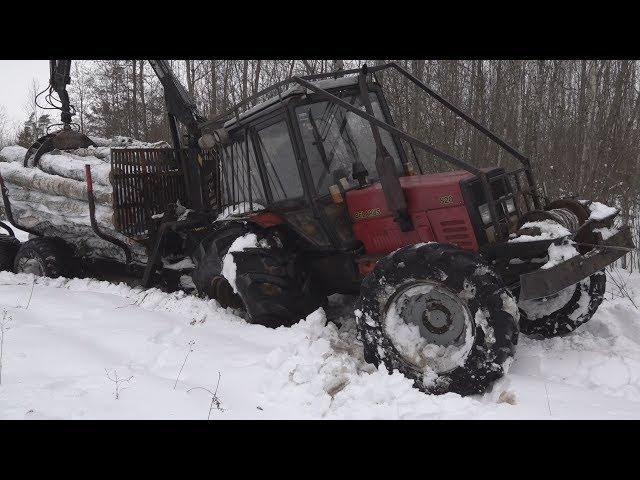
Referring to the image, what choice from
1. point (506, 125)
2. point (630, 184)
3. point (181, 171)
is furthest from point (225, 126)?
point (506, 125)

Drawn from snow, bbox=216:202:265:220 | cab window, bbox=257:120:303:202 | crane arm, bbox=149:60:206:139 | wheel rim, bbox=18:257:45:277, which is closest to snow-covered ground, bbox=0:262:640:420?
snow, bbox=216:202:265:220

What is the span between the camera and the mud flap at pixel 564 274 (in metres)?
3.44

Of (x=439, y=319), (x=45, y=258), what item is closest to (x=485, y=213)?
(x=439, y=319)

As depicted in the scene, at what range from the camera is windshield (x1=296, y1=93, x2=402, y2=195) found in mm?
4832

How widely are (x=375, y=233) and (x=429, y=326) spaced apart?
1168 mm

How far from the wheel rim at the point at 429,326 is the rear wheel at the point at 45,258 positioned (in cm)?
551

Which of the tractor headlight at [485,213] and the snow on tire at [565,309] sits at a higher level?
the tractor headlight at [485,213]

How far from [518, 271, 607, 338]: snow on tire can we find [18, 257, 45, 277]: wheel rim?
21.1 feet

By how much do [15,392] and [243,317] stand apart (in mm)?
2523

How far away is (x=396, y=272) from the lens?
3.77m

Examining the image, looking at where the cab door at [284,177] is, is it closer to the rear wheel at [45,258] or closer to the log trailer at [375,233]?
the log trailer at [375,233]

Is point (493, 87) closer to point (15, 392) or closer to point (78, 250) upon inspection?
point (78, 250)

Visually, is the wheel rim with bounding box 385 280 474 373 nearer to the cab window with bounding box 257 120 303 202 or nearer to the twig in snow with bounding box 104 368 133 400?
the cab window with bounding box 257 120 303 202

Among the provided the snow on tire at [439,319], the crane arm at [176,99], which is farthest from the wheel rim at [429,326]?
the crane arm at [176,99]
